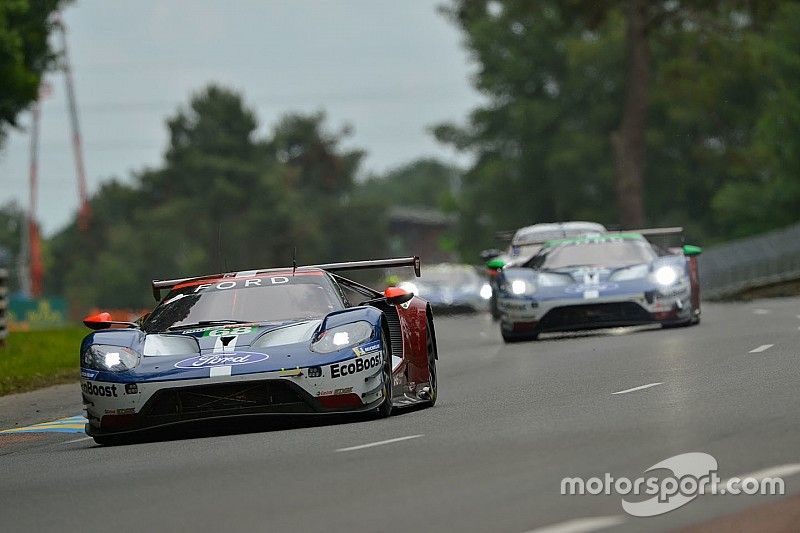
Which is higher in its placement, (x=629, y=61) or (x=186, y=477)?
(x=629, y=61)

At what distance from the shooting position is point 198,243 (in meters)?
113

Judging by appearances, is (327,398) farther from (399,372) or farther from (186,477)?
(186,477)

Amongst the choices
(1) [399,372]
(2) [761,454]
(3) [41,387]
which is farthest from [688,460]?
(3) [41,387]

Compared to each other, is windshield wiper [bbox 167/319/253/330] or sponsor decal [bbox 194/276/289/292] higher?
sponsor decal [bbox 194/276/289/292]

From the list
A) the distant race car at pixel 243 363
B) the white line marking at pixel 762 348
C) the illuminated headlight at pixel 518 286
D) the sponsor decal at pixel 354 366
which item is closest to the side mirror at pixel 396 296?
the distant race car at pixel 243 363

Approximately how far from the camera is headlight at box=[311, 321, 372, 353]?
39.3 ft

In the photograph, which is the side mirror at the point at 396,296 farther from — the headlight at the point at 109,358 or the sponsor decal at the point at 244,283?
the headlight at the point at 109,358

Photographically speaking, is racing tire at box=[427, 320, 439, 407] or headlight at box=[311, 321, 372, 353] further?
racing tire at box=[427, 320, 439, 407]

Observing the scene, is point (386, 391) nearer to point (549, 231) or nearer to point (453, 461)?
point (453, 461)

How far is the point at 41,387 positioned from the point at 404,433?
9698mm

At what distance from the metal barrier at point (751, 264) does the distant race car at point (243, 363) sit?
2544 centimetres

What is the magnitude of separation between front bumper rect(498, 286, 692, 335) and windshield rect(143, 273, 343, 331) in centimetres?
824

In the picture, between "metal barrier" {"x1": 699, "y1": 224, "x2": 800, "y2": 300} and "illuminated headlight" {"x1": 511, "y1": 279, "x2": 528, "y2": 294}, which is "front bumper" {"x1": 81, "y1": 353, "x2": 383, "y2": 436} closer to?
"illuminated headlight" {"x1": 511, "y1": 279, "x2": 528, "y2": 294}

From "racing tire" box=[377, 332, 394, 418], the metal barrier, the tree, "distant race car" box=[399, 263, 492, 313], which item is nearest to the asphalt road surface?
"racing tire" box=[377, 332, 394, 418]
